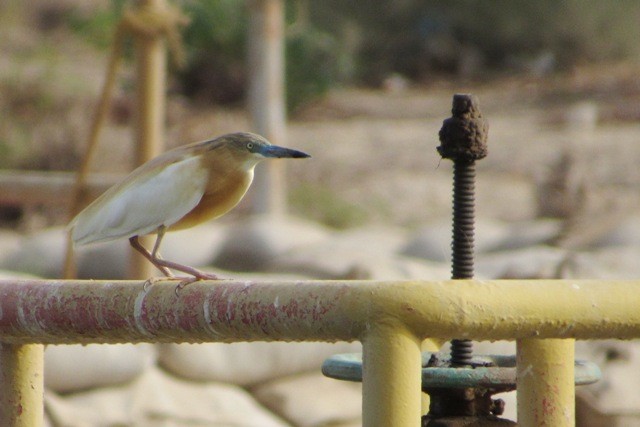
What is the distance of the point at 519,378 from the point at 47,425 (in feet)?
11.9

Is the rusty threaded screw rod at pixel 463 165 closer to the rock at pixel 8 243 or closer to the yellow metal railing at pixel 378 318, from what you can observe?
the yellow metal railing at pixel 378 318

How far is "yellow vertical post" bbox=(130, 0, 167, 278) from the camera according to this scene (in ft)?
15.8

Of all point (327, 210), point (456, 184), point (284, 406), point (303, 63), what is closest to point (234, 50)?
point (303, 63)

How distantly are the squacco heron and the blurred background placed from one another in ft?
9.88

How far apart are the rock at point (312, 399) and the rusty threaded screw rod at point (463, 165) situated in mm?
3757

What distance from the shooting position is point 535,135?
14.1 metres

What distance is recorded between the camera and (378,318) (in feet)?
5.32

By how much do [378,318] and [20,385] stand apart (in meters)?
0.67

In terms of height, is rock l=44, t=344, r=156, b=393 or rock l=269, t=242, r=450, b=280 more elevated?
rock l=269, t=242, r=450, b=280

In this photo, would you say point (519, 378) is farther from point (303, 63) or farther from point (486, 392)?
point (303, 63)

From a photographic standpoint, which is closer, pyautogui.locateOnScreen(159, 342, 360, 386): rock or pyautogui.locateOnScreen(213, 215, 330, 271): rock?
pyautogui.locateOnScreen(159, 342, 360, 386): rock

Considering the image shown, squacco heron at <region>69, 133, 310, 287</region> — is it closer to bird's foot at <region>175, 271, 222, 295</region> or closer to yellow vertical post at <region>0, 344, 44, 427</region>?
bird's foot at <region>175, 271, 222, 295</region>

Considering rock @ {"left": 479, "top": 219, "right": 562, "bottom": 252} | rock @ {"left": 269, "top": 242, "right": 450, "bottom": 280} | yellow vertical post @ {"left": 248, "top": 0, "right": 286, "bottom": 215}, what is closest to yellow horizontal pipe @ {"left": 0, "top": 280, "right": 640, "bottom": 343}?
rock @ {"left": 269, "top": 242, "right": 450, "bottom": 280}

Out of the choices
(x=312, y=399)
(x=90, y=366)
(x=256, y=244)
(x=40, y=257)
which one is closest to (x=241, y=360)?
(x=312, y=399)
